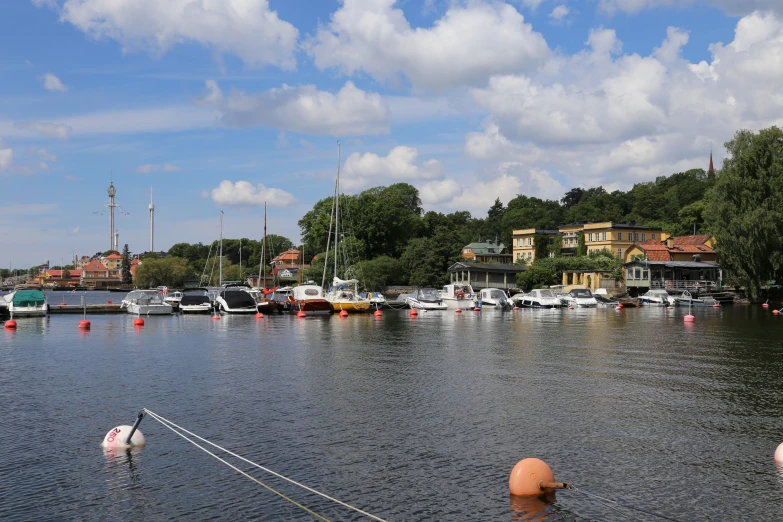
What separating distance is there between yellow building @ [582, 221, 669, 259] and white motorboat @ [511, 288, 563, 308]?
3763 centimetres

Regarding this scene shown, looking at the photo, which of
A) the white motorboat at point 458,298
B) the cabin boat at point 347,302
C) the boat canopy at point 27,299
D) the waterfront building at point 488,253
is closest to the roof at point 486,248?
the waterfront building at point 488,253

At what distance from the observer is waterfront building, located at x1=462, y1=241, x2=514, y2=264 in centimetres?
15288

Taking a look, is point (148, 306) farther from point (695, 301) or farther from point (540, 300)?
point (695, 301)

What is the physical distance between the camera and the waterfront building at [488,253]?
15288 cm

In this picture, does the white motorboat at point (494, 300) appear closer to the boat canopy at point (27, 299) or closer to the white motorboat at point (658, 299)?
the white motorboat at point (658, 299)

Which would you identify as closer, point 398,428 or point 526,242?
point 398,428

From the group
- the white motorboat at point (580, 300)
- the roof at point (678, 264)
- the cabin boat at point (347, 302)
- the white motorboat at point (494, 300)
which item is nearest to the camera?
the cabin boat at point (347, 302)

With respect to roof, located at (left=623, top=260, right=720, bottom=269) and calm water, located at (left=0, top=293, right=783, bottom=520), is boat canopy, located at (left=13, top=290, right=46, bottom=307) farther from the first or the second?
roof, located at (left=623, top=260, right=720, bottom=269)

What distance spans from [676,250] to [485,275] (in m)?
32.8

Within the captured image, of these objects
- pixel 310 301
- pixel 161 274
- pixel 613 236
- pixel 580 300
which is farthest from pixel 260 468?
pixel 161 274

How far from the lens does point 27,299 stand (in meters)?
68.8

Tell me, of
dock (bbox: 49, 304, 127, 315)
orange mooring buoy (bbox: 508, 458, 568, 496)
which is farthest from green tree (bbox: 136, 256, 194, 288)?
orange mooring buoy (bbox: 508, 458, 568, 496)

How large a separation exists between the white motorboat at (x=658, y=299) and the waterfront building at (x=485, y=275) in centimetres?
2480

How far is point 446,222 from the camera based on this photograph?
159875 millimetres
